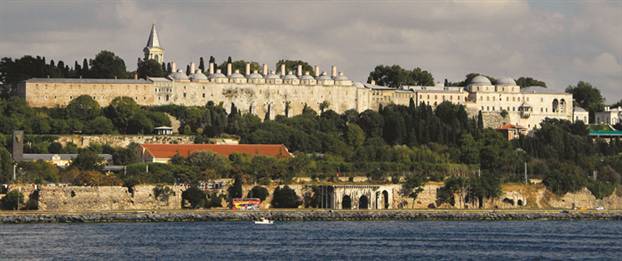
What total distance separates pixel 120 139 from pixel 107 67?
12348 mm

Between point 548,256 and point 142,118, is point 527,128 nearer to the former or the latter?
point 142,118

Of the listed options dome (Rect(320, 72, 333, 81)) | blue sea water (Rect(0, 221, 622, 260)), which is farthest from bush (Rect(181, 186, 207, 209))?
dome (Rect(320, 72, 333, 81))

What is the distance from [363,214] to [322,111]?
3265cm

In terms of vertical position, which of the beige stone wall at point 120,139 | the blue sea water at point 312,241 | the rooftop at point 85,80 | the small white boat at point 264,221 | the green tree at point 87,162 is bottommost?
the blue sea water at point 312,241

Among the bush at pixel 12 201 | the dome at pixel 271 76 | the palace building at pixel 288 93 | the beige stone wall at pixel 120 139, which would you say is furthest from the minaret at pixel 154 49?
the bush at pixel 12 201

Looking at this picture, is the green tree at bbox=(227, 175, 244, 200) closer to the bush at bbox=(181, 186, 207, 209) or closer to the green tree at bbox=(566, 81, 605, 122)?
the bush at bbox=(181, 186, 207, 209)

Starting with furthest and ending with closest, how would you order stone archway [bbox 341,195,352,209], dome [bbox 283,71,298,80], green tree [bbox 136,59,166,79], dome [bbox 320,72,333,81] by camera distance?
dome [bbox 320,72,333,81], dome [bbox 283,71,298,80], green tree [bbox 136,59,166,79], stone archway [bbox 341,195,352,209]

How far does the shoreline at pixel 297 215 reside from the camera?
58.5m

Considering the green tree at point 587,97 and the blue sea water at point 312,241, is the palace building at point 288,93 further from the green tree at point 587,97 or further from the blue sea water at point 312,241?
the blue sea water at point 312,241

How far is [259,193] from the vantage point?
220 ft

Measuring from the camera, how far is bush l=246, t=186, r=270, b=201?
67.1 meters

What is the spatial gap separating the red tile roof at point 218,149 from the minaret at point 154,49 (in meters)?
23.3

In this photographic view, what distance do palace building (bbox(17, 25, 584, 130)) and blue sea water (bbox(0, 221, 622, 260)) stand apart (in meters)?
31.9

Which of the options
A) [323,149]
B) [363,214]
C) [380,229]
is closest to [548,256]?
[380,229]
